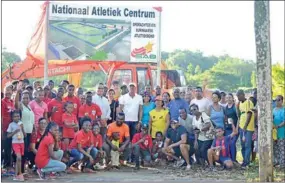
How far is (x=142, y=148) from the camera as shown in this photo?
1244cm

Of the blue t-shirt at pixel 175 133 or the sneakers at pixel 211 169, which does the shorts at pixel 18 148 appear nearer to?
the blue t-shirt at pixel 175 133

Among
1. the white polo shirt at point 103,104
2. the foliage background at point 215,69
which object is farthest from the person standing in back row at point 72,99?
the foliage background at point 215,69

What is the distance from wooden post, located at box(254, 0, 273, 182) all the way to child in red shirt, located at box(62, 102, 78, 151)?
390 cm

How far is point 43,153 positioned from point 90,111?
6.03 feet

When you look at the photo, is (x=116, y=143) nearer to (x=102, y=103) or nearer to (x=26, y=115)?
(x=102, y=103)

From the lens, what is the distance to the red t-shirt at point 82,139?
11.5 metres

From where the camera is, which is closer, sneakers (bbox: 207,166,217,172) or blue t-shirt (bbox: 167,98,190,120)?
sneakers (bbox: 207,166,217,172)

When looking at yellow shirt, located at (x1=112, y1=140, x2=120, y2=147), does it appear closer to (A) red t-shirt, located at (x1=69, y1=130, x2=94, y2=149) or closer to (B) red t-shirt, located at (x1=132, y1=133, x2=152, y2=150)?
(B) red t-shirt, located at (x1=132, y1=133, x2=152, y2=150)

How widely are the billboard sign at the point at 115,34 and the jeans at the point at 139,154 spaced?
349 cm

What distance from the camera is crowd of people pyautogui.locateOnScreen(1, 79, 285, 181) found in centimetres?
1155

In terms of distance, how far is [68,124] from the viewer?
11.6 metres

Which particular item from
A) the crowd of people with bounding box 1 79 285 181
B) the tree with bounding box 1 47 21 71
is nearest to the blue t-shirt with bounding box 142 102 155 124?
the crowd of people with bounding box 1 79 285 181

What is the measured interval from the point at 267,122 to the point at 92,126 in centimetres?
376

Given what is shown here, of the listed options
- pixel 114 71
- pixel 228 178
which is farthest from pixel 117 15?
pixel 228 178
